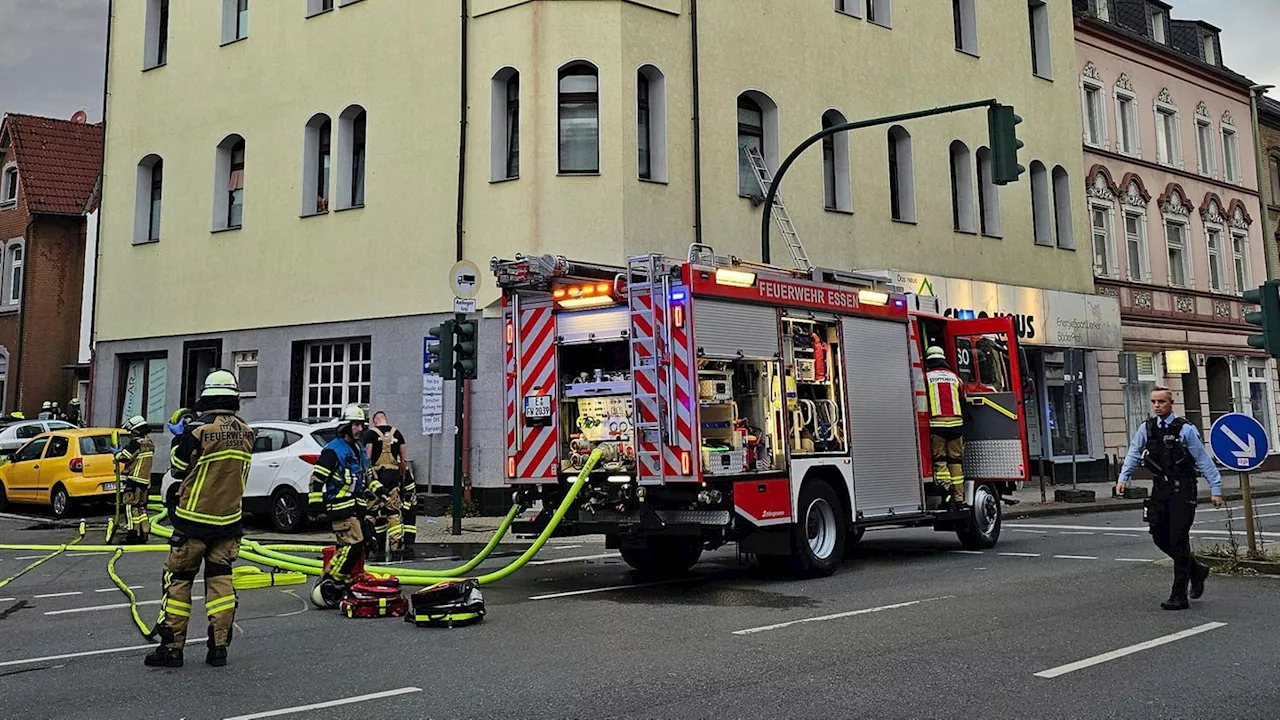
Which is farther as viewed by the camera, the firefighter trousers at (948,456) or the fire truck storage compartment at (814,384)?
the firefighter trousers at (948,456)

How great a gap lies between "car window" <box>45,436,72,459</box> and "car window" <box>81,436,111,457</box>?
0.28 metres

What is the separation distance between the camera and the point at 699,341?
9.66 m

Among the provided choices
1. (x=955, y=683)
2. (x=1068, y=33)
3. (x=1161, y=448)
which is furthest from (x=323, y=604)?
(x=1068, y=33)

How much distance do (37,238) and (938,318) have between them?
101ft

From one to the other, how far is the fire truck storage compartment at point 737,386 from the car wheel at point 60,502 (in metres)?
13.7

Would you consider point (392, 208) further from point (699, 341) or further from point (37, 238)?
point (37, 238)

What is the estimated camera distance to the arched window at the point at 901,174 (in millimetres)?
23547

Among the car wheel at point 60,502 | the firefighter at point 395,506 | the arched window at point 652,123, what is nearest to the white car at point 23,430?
the car wheel at point 60,502

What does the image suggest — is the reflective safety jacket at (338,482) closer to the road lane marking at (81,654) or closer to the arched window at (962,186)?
the road lane marking at (81,654)

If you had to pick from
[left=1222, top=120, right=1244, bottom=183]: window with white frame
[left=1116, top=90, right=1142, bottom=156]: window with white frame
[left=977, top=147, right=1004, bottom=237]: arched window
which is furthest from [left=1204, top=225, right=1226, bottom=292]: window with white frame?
[left=977, top=147, right=1004, bottom=237]: arched window

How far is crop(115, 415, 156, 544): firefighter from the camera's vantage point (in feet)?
45.3

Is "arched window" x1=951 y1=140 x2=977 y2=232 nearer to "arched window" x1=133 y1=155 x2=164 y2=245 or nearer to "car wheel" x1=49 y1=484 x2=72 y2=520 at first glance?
"arched window" x1=133 y1=155 x2=164 y2=245

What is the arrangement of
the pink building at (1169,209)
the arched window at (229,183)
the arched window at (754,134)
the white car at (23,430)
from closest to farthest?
the arched window at (754,134), the arched window at (229,183), the white car at (23,430), the pink building at (1169,209)

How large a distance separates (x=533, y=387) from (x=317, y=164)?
12879 mm
